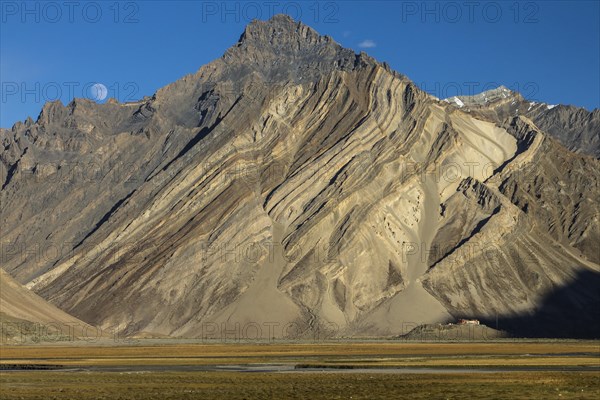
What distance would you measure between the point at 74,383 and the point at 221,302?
11305 centimetres

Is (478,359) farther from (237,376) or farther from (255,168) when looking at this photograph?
(255,168)

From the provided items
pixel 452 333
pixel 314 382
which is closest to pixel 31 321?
pixel 452 333

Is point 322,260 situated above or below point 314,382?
above

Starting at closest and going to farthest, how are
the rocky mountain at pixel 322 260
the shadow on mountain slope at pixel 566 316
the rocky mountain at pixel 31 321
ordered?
the rocky mountain at pixel 31 321, the shadow on mountain slope at pixel 566 316, the rocky mountain at pixel 322 260

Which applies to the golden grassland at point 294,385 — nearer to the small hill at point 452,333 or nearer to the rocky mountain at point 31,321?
the rocky mountain at point 31,321

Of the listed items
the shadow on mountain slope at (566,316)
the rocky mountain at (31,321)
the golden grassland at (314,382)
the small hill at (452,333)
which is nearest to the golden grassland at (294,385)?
the golden grassland at (314,382)

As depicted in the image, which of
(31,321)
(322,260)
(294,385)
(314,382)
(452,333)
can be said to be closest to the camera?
(294,385)

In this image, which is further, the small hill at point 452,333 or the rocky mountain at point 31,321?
the small hill at point 452,333

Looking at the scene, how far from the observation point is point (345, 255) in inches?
7092

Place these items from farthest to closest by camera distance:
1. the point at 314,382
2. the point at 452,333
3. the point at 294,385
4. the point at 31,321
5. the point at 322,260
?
the point at 322,260, the point at 452,333, the point at 31,321, the point at 314,382, the point at 294,385

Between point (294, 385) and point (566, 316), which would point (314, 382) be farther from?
point (566, 316)

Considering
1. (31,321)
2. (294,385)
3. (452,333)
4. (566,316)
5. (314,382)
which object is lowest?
(294,385)

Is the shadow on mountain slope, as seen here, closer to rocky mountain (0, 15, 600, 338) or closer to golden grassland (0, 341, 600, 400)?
rocky mountain (0, 15, 600, 338)

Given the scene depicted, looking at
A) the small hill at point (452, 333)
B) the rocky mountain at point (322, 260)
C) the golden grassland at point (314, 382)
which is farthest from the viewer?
the rocky mountain at point (322, 260)
